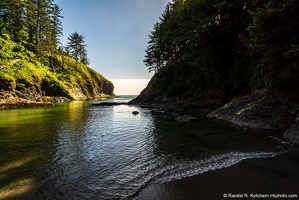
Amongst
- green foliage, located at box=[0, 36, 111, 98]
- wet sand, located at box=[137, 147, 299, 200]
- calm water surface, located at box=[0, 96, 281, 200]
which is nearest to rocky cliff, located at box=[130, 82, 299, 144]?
calm water surface, located at box=[0, 96, 281, 200]

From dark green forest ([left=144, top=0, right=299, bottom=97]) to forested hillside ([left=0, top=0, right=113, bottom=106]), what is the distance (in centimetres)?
3680

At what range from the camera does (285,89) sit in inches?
590

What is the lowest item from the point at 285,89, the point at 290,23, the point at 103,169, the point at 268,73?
the point at 103,169

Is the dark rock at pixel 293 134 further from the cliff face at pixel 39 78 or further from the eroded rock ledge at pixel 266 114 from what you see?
the cliff face at pixel 39 78

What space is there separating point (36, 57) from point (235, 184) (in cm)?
7390

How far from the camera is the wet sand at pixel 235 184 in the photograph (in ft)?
16.4

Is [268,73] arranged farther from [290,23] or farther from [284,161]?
[284,161]

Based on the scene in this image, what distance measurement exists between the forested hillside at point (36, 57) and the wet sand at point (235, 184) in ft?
149

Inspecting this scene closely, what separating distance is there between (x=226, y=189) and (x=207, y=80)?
24.5m

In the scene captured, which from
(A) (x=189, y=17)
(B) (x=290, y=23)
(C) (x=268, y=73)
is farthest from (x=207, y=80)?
(B) (x=290, y=23)

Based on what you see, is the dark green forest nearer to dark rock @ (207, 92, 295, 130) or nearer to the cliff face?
dark rock @ (207, 92, 295, 130)

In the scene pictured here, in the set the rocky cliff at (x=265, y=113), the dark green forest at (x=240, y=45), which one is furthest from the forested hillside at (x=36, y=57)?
the rocky cliff at (x=265, y=113)

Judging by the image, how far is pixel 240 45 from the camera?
76.4 feet

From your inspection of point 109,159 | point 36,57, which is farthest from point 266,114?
point 36,57
